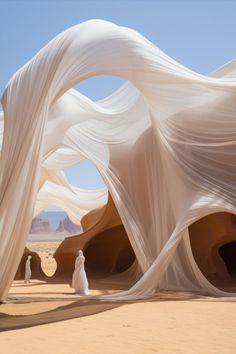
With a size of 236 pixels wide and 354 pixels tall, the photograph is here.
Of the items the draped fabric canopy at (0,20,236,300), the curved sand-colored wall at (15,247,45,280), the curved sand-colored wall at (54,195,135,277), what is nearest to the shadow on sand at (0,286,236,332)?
the draped fabric canopy at (0,20,236,300)

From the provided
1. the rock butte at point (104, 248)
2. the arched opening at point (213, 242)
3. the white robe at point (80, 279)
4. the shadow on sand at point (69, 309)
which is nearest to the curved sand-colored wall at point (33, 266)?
the rock butte at point (104, 248)

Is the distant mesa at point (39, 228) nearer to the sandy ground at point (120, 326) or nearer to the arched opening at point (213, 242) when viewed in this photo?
the arched opening at point (213, 242)

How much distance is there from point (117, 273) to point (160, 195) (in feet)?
23.5

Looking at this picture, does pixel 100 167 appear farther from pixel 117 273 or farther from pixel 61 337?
pixel 61 337

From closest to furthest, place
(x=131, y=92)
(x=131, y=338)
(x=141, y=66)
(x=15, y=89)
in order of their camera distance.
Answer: (x=131, y=338)
(x=15, y=89)
(x=141, y=66)
(x=131, y=92)

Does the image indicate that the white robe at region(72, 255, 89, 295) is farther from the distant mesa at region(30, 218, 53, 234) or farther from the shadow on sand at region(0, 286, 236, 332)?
the distant mesa at region(30, 218, 53, 234)

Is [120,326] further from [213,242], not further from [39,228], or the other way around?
[39,228]

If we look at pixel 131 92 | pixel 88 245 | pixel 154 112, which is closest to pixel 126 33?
pixel 154 112

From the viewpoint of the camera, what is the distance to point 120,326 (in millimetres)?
7117

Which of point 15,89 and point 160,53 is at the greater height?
point 160,53

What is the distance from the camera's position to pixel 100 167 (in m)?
15.4

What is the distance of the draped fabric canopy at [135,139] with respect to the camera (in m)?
9.74

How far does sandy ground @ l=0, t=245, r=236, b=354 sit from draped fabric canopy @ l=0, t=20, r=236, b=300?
3.52ft

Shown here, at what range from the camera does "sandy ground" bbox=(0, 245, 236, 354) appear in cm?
566
